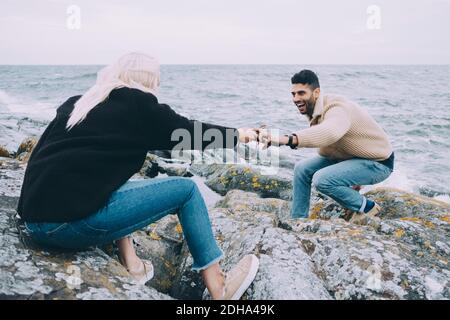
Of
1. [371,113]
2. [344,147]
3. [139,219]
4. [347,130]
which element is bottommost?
[371,113]

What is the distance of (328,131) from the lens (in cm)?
461

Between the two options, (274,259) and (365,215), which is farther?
(365,215)

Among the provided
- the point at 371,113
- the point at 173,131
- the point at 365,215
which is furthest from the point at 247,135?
the point at 371,113

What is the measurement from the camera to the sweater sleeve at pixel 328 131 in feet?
14.7

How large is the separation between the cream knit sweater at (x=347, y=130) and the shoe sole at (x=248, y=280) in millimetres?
1843

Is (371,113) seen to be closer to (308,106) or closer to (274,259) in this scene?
(308,106)

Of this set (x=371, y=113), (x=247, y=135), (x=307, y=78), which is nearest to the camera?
(x=247, y=135)

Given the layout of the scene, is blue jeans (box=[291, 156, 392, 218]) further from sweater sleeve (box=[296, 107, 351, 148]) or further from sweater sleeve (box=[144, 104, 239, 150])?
sweater sleeve (box=[144, 104, 239, 150])

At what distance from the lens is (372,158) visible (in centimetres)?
514

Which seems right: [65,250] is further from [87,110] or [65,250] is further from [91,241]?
[87,110]

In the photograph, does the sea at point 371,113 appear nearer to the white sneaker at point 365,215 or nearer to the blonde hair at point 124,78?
the white sneaker at point 365,215

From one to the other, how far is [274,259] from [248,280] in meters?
0.43
